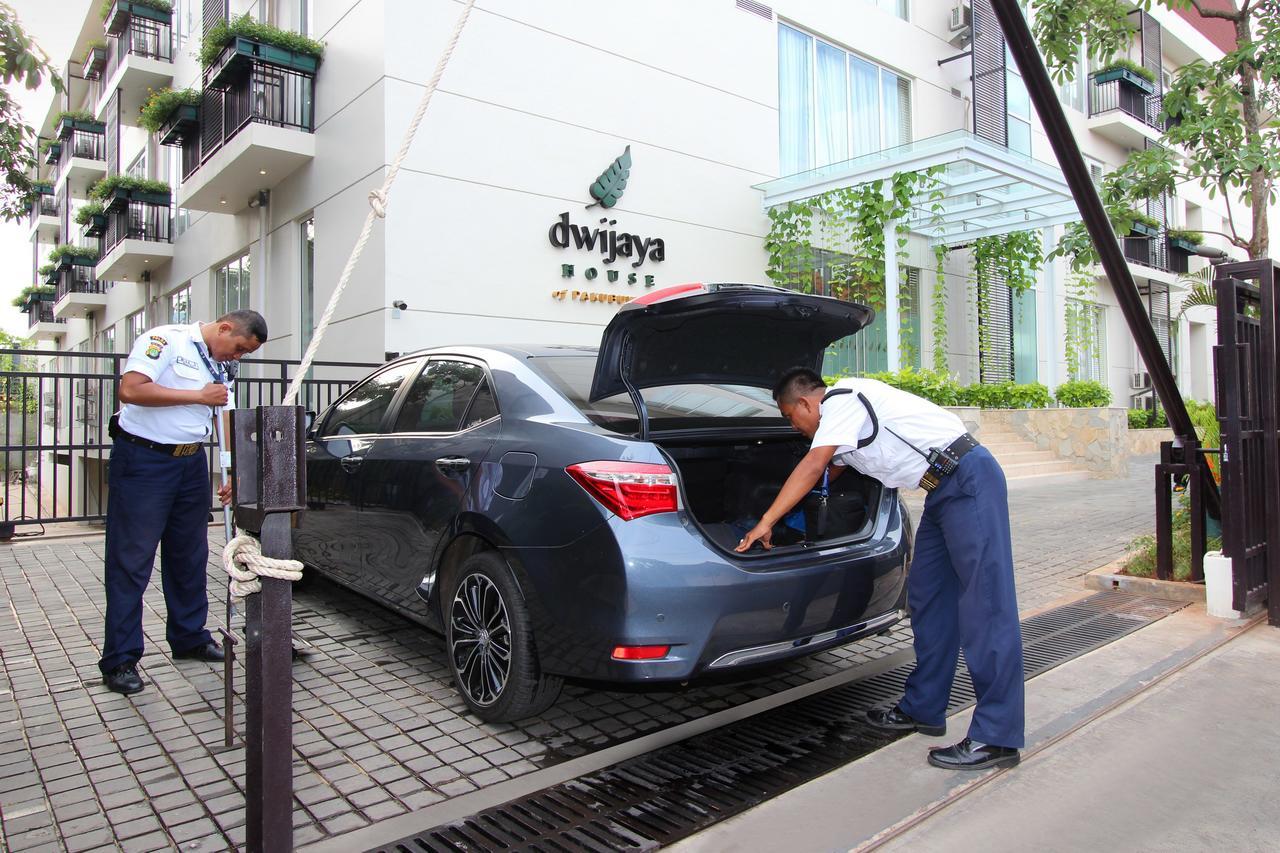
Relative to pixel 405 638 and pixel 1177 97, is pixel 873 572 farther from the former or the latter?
pixel 1177 97

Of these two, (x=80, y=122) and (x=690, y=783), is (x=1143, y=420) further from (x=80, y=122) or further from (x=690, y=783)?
(x=80, y=122)

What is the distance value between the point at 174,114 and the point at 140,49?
5059 mm

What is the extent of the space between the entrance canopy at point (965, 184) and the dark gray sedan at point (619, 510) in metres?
9.29

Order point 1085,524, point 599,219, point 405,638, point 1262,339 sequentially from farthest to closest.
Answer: point 599,219 → point 1085,524 → point 1262,339 → point 405,638

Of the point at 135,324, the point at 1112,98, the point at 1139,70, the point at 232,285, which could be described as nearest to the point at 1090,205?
the point at 232,285

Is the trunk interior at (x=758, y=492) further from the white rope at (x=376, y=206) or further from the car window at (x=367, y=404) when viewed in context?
the car window at (x=367, y=404)

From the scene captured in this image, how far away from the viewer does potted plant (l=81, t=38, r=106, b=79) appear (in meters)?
22.0

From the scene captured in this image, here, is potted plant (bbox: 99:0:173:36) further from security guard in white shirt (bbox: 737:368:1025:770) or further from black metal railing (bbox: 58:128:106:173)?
security guard in white shirt (bbox: 737:368:1025:770)

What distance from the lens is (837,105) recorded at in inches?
616

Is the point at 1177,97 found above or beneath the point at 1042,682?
above

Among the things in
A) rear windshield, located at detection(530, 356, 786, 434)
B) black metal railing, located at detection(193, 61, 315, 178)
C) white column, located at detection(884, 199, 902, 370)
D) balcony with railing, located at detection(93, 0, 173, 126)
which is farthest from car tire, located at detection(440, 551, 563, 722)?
balcony with railing, located at detection(93, 0, 173, 126)

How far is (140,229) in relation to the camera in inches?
717

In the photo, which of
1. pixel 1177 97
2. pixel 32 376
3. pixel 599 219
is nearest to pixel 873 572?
pixel 1177 97

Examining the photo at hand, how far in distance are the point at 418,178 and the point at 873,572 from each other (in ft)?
27.1
